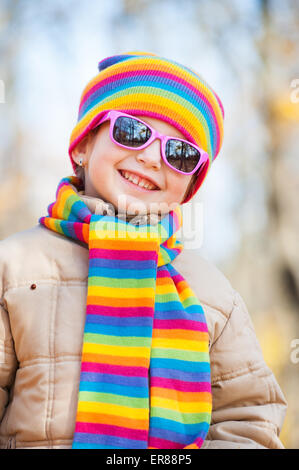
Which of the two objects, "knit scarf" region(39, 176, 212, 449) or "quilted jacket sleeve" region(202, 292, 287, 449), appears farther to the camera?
"quilted jacket sleeve" region(202, 292, 287, 449)

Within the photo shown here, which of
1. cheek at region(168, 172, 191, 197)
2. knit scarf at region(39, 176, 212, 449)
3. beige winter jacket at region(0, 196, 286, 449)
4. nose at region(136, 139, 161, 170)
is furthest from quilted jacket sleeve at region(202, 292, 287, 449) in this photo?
nose at region(136, 139, 161, 170)

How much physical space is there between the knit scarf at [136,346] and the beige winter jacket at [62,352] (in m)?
0.05

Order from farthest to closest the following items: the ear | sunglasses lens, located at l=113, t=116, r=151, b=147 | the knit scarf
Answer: the ear, sunglasses lens, located at l=113, t=116, r=151, b=147, the knit scarf

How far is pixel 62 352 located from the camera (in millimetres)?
1578

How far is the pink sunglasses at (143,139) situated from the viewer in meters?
1.80

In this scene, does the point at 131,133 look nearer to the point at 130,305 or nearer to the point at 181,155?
the point at 181,155

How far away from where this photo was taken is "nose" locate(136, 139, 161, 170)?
1794 millimetres

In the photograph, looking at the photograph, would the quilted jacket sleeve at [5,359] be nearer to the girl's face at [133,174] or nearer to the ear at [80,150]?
the girl's face at [133,174]

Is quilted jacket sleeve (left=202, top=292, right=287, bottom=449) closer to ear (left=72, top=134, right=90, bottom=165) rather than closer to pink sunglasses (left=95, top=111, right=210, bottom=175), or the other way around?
pink sunglasses (left=95, top=111, right=210, bottom=175)

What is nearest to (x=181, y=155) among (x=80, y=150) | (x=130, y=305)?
(x=80, y=150)

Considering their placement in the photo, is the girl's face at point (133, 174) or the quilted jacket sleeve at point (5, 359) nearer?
the quilted jacket sleeve at point (5, 359)

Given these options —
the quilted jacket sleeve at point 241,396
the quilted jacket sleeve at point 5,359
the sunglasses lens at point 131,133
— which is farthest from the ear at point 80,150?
the quilted jacket sleeve at point 241,396
